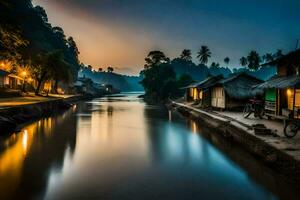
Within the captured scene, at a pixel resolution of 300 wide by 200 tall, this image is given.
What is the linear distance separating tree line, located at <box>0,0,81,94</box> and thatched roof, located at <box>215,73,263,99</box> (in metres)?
22.3

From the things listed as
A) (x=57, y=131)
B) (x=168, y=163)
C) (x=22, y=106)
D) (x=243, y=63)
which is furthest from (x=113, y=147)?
(x=243, y=63)

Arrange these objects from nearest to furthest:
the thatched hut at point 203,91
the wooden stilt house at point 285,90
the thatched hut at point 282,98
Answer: the thatched hut at point 282,98 → the wooden stilt house at point 285,90 → the thatched hut at point 203,91

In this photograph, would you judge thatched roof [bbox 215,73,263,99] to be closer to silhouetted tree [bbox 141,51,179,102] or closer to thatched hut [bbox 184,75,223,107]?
thatched hut [bbox 184,75,223,107]

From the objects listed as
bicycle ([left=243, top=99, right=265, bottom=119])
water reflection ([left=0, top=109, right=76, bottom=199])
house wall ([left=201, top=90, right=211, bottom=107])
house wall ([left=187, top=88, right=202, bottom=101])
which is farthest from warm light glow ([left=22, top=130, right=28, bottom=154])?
house wall ([left=187, top=88, right=202, bottom=101])

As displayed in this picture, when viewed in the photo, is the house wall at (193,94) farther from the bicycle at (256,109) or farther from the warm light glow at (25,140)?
the warm light glow at (25,140)

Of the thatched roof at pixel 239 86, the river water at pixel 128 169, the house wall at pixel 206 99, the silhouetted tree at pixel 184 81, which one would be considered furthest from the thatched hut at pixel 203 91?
the river water at pixel 128 169

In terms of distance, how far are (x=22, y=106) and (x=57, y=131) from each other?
6.63 metres

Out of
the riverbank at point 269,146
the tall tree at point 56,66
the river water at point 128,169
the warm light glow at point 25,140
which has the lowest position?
the river water at point 128,169

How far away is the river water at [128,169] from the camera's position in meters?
10.4

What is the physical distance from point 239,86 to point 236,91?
1.25 m

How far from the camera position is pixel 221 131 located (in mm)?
23766

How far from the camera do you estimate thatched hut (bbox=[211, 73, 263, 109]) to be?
32219 millimetres

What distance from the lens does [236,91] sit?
32.4m

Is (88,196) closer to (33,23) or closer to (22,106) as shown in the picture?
(22,106)
